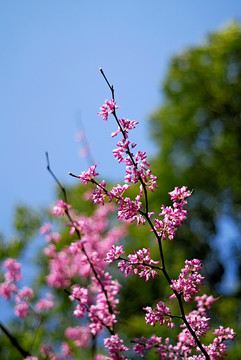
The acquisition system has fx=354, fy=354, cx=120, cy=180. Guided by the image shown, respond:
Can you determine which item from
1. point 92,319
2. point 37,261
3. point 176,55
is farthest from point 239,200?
point 92,319

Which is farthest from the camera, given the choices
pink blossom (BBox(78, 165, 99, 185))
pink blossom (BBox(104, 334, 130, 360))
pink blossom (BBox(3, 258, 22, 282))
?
pink blossom (BBox(3, 258, 22, 282))

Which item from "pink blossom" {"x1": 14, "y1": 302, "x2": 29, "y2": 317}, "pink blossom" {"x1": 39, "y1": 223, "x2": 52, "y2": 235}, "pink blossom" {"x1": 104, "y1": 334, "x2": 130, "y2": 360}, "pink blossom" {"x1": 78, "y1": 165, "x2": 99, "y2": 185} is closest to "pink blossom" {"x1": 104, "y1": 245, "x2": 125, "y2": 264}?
"pink blossom" {"x1": 78, "y1": 165, "x2": 99, "y2": 185}

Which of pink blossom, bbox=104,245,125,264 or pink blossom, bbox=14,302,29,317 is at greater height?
pink blossom, bbox=14,302,29,317

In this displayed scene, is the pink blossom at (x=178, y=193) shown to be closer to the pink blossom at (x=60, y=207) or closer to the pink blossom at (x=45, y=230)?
the pink blossom at (x=60, y=207)

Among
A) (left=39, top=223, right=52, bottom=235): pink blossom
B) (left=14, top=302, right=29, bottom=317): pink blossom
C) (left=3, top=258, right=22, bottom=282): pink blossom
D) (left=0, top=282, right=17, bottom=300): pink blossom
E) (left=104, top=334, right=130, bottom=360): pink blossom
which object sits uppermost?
(left=39, top=223, right=52, bottom=235): pink blossom

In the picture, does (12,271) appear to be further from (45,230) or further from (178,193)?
(178,193)

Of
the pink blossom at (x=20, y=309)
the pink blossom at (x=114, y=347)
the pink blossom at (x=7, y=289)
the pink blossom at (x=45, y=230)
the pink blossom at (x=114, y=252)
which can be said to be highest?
the pink blossom at (x=45, y=230)

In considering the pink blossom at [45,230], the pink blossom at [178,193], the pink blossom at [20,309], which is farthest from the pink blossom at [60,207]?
the pink blossom at [45,230]

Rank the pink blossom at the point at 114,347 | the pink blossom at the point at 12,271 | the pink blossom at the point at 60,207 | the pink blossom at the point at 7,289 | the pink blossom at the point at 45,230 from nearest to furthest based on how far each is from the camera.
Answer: the pink blossom at the point at 114,347 < the pink blossom at the point at 60,207 < the pink blossom at the point at 7,289 < the pink blossom at the point at 12,271 < the pink blossom at the point at 45,230

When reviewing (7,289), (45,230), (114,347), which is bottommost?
(114,347)

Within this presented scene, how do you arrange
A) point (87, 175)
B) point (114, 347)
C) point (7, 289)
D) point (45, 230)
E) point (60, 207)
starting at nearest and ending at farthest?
point (87, 175) → point (114, 347) → point (60, 207) → point (7, 289) → point (45, 230)

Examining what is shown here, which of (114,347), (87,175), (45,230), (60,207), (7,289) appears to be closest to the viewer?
(87,175)

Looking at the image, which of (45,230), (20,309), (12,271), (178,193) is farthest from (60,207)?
(45,230)

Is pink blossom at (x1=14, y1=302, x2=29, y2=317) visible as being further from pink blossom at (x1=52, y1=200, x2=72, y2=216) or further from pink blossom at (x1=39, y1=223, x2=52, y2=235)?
pink blossom at (x1=52, y1=200, x2=72, y2=216)
